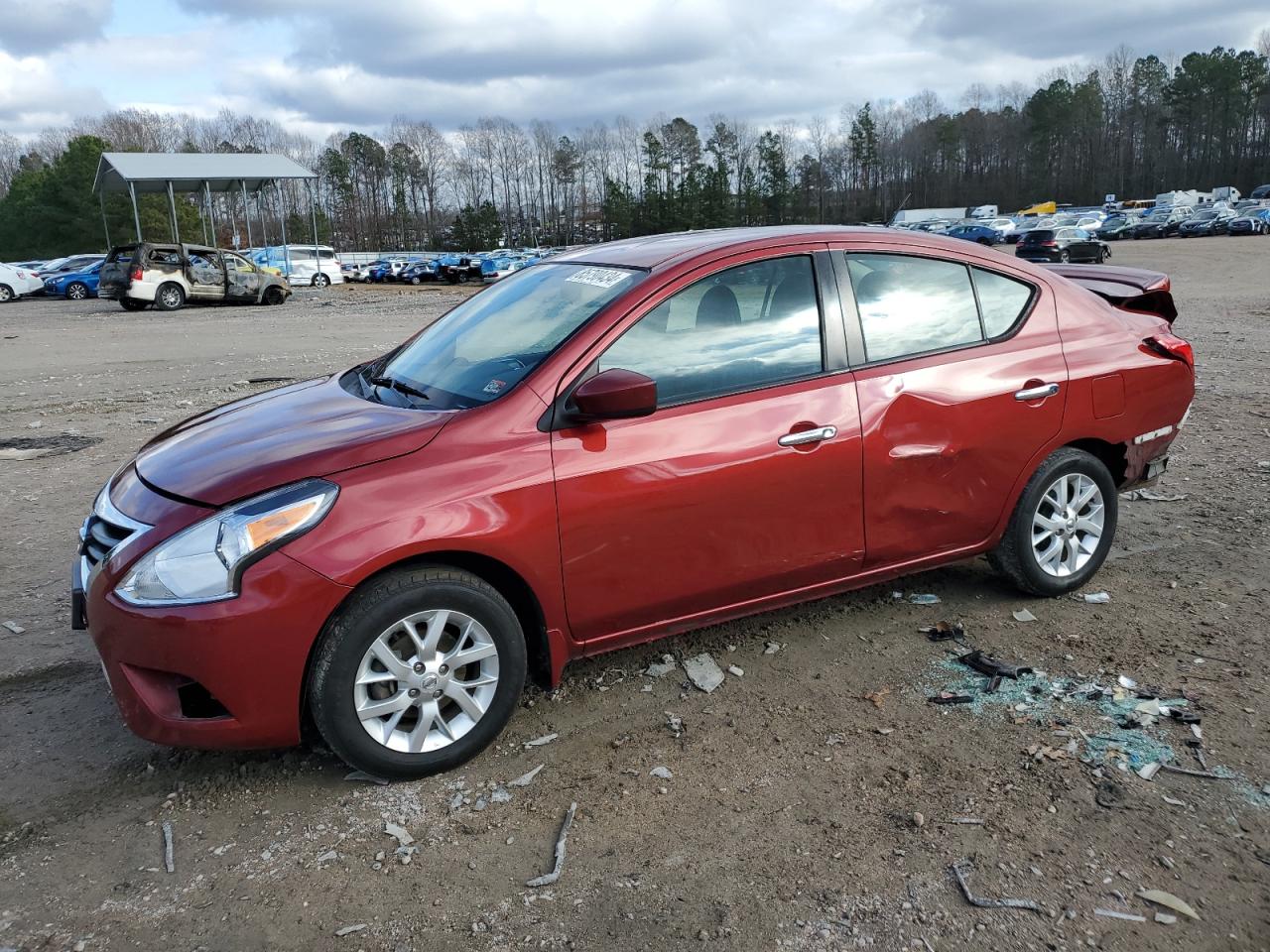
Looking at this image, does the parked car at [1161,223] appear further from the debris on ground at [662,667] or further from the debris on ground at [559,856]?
the debris on ground at [559,856]

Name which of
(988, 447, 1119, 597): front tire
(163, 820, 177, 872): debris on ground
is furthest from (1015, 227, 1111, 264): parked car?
(163, 820, 177, 872): debris on ground

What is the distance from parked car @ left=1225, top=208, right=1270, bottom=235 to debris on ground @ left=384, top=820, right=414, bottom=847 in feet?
213

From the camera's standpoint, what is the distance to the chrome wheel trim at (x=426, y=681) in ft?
10.4

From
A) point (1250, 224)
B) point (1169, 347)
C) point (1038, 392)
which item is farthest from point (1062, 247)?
point (1038, 392)

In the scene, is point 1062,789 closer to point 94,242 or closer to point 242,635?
point 242,635

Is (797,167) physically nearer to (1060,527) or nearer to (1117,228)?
(1117,228)

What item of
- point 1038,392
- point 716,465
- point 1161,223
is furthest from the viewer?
point 1161,223

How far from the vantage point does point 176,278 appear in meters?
26.1

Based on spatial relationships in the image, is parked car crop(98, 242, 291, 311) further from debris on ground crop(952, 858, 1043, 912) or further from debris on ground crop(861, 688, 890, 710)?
debris on ground crop(952, 858, 1043, 912)

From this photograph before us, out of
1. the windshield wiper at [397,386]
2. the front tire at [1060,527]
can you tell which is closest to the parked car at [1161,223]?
the front tire at [1060,527]

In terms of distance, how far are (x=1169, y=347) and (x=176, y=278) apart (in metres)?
26.3

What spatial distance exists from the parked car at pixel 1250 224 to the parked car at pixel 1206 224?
0.55 m

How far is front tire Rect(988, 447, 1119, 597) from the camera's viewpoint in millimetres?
4523

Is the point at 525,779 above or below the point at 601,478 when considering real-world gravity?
below
